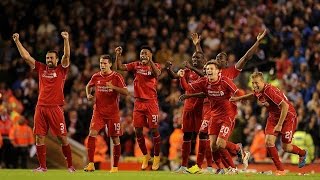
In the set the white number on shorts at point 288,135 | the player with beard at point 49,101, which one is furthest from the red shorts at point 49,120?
the white number on shorts at point 288,135

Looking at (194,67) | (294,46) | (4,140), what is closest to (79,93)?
(4,140)

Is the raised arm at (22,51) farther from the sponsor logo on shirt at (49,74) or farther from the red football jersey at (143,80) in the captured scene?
the red football jersey at (143,80)

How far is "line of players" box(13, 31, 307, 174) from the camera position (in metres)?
21.6

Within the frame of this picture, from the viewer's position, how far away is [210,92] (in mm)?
21688

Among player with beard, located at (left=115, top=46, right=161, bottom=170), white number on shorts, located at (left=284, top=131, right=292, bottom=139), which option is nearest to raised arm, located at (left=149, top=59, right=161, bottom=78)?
player with beard, located at (left=115, top=46, right=161, bottom=170)

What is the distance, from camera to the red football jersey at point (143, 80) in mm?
23359

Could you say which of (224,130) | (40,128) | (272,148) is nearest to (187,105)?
(224,130)

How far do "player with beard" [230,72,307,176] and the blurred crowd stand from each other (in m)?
5.75

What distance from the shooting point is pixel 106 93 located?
2277 centimetres

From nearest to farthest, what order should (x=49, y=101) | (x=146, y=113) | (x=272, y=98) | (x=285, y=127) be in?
(x=272, y=98)
(x=285, y=127)
(x=49, y=101)
(x=146, y=113)

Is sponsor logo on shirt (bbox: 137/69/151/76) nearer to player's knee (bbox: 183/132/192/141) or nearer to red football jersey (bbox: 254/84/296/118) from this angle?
player's knee (bbox: 183/132/192/141)

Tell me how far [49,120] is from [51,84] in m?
0.80

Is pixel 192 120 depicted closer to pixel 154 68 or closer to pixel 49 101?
pixel 154 68

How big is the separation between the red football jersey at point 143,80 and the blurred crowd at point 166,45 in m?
5.02
